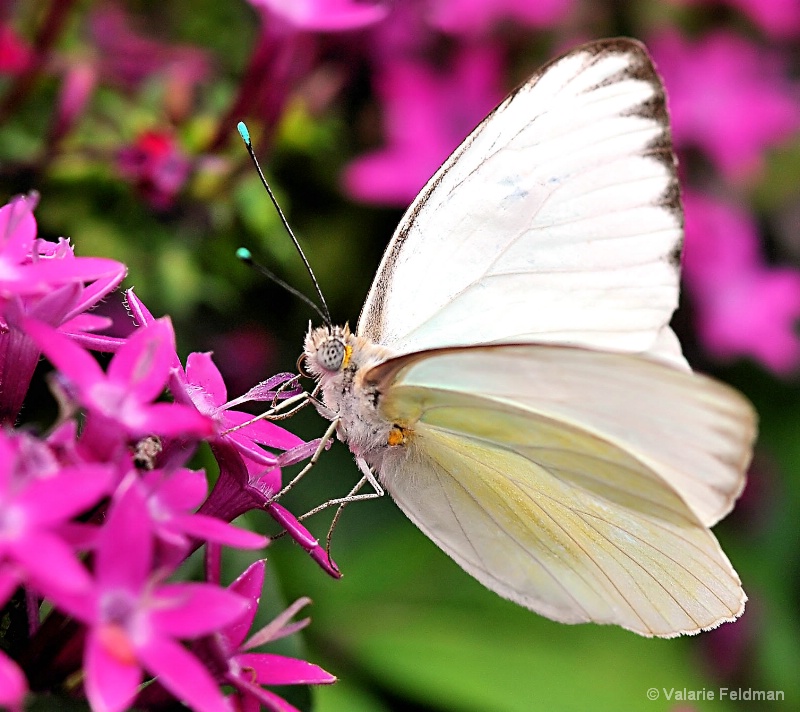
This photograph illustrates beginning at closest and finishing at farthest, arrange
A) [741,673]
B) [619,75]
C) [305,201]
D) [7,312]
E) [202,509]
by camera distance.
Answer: [7,312]
[202,509]
[619,75]
[305,201]
[741,673]

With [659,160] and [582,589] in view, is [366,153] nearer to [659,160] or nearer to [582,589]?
[659,160]

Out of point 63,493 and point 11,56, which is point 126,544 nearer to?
point 63,493

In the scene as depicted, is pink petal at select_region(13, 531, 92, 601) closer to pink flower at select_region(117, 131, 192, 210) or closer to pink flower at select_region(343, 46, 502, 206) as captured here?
pink flower at select_region(117, 131, 192, 210)

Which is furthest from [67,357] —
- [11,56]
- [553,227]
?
[11,56]

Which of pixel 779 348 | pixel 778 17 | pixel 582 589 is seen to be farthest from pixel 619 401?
pixel 778 17

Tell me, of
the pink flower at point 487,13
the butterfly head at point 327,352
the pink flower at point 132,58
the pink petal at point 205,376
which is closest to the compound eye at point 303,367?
the butterfly head at point 327,352

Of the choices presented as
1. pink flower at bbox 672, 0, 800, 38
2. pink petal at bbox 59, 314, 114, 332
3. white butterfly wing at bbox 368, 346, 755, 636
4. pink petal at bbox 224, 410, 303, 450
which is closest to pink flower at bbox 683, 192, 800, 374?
Answer: pink flower at bbox 672, 0, 800, 38
